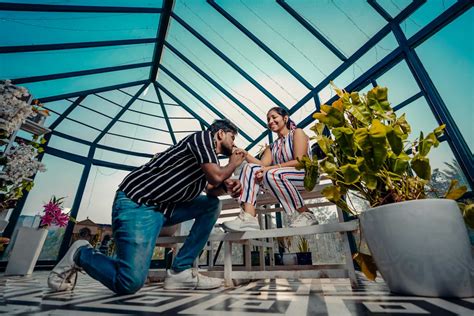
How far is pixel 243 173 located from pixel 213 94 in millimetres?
3130

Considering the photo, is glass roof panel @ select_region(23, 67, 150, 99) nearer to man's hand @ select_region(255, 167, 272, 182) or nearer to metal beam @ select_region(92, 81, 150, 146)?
metal beam @ select_region(92, 81, 150, 146)

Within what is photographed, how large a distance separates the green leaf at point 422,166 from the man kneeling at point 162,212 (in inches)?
29.0

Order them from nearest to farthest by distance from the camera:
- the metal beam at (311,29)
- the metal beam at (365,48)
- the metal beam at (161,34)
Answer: the metal beam at (365,48) < the metal beam at (311,29) < the metal beam at (161,34)

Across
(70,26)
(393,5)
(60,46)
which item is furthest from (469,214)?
(60,46)

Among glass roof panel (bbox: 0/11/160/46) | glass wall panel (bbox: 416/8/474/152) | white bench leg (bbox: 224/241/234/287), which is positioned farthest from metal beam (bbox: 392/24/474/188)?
glass roof panel (bbox: 0/11/160/46)

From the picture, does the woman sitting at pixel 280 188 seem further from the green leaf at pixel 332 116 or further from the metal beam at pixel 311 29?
the metal beam at pixel 311 29

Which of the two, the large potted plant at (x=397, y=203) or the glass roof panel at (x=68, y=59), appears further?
the glass roof panel at (x=68, y=59)

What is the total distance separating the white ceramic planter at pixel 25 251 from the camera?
7.86 feet

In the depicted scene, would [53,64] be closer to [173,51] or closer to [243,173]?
[173,51]

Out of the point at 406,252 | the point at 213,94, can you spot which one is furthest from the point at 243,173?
the point at 213,94

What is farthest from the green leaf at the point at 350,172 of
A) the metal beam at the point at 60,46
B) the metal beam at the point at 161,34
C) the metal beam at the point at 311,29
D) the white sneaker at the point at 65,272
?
the metal beam at the point at 60,46

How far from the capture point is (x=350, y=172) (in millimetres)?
796

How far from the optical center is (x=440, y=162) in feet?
5.72

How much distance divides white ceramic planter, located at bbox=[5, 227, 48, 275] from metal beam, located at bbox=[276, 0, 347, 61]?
11.9 ft
